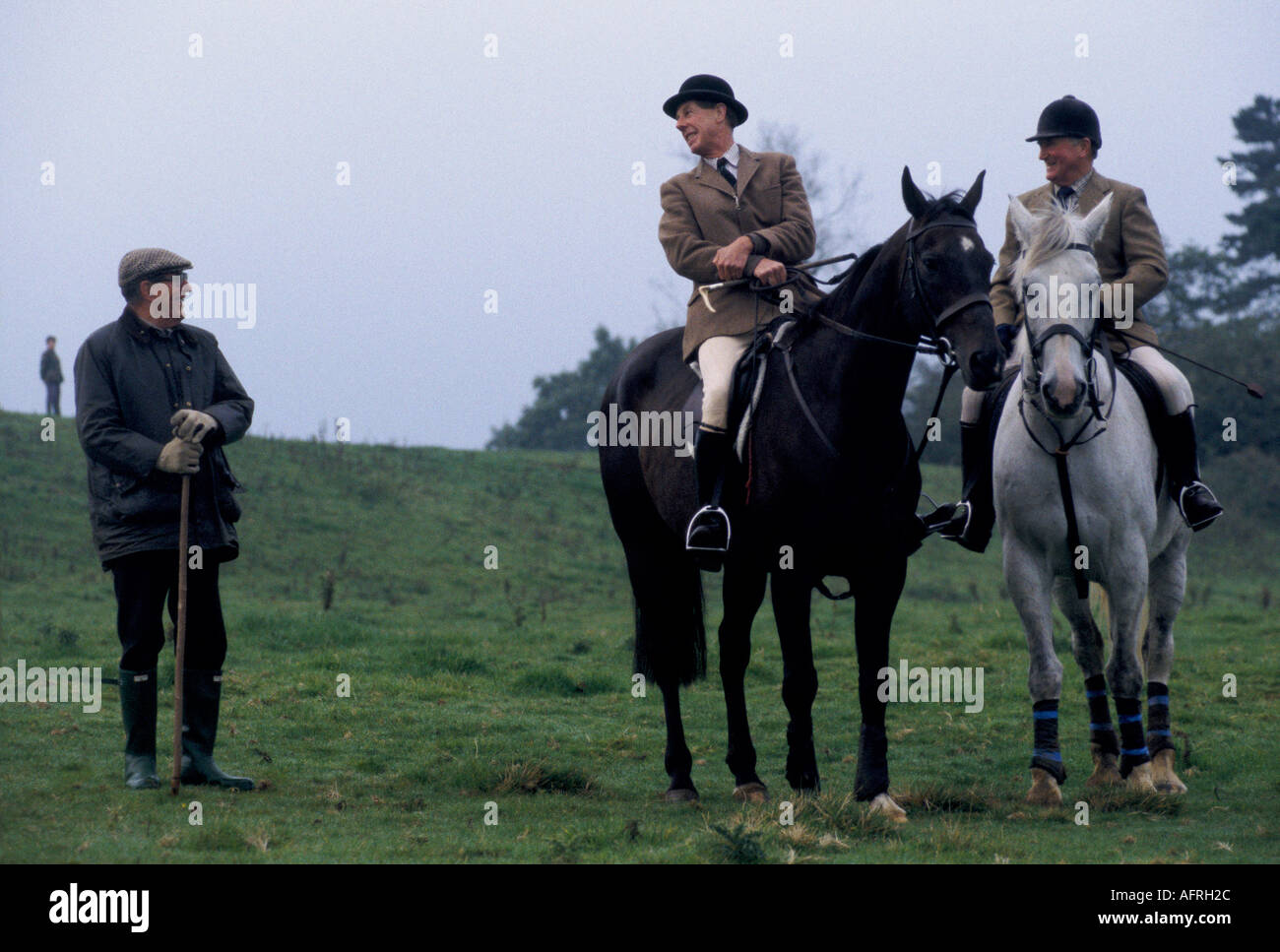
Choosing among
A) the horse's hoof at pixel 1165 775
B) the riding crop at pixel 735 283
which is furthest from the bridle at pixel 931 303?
the horse's hoof at pixel 1165 775

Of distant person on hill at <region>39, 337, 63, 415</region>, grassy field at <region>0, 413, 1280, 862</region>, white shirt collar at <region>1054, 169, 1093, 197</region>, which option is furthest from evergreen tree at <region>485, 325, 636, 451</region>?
white shirt collar at <region>1054, 169, 1093, 197</region>

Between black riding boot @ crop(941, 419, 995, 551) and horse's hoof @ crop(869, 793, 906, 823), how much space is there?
1.87 meters

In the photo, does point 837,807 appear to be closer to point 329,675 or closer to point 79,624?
point 329,675

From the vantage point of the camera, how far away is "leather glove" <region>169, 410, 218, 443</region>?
720cm

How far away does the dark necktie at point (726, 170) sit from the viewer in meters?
7.96

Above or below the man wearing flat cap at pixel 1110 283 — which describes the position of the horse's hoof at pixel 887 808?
below

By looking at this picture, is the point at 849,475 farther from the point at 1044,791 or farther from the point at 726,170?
the point at 726,170

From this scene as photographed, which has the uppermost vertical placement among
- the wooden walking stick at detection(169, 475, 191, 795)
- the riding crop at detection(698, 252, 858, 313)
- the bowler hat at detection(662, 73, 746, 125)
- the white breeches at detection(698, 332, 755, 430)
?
the bowler hat at detection(662, 73, 746, 125)

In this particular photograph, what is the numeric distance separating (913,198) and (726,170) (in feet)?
5.97

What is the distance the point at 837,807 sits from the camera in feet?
20.7

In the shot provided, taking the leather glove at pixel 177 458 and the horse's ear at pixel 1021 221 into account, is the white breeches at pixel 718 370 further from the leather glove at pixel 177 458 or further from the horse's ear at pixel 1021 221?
the leather glove at pixel 177 458

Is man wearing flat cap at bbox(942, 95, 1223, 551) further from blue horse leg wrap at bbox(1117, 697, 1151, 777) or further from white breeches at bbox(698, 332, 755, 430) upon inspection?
white breeches at bbox(698, 332, 755, 430)

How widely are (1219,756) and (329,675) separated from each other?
6.69 metres
